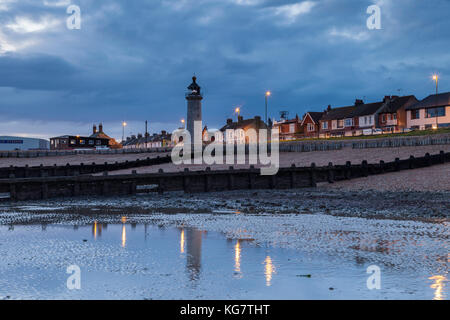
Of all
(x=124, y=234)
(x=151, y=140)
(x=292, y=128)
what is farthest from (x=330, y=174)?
(x=151, y=140)

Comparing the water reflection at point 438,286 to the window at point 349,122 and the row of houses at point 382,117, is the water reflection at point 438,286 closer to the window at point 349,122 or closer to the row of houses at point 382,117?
the row of houses at point 382,117

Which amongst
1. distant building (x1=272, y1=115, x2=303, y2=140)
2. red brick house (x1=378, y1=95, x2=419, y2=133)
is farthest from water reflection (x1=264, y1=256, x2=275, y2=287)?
distant building (x1=272, y1=115, x2=303, y2=140)

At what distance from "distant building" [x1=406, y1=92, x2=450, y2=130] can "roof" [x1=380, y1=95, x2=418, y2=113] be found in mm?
2020

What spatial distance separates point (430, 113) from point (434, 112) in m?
0.98

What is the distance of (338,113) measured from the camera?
100 meters

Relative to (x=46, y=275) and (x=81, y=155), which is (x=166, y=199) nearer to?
(x=46, y=275)

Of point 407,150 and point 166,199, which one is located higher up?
point 407,150

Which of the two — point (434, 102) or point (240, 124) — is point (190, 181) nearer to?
point (434, 102)

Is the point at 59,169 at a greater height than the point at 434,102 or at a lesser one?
lesser

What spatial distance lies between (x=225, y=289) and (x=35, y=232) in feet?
28.4

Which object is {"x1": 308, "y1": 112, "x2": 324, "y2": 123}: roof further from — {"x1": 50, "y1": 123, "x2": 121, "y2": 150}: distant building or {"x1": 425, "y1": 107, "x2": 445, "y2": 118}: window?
{"x1": 50, "y1": 123, "x2": 121, "y2": 150}: distant building

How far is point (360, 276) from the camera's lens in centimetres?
817

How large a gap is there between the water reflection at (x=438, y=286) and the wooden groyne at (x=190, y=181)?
22.3 metres
